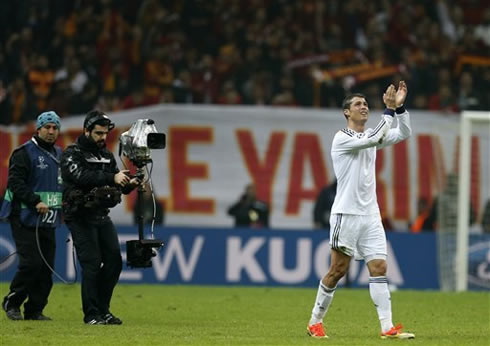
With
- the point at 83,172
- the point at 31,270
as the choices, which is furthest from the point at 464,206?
the point at 83,172

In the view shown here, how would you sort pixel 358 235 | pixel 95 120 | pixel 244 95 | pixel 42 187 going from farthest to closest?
pixel 244 95 → pixel 42 187 → pixel 95 120 → pixel 358 235

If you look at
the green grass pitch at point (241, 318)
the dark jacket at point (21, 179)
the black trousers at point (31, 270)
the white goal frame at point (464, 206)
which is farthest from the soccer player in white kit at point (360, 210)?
the white goal frame at point (464, 206)

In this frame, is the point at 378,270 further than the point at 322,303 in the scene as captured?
No

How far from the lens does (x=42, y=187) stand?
13.8 m

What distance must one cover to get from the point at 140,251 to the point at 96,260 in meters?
0.51

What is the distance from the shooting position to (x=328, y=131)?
2244 cm

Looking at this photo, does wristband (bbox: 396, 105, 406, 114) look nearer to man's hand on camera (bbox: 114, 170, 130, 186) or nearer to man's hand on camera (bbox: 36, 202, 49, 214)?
man's hand on camera (bbox: 114, 170, 130, 186)

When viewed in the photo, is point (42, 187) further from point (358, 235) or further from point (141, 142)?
point (358, 235)

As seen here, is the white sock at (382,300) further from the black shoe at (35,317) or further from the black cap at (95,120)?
the black shoe at (35,317)

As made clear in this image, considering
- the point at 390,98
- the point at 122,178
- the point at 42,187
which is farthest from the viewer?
the point at 42,187

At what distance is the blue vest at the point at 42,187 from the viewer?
45.0 feet

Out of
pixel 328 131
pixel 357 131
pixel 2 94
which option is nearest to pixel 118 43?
pixel 2 94

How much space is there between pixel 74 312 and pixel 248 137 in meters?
8.21

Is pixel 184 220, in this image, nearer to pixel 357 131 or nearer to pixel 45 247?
pixel 45 247
